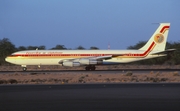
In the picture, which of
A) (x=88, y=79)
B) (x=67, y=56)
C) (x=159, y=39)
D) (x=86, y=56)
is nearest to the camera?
(x=88, y=79)

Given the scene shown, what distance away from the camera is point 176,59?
85875mm

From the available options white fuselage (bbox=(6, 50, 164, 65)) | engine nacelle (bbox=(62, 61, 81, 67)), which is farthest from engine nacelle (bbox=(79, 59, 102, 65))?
white fuselage (bbox=(6, 50, 164, 65))

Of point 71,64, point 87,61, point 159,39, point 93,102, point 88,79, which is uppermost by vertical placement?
point 159,39

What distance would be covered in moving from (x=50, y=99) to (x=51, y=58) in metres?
35.2

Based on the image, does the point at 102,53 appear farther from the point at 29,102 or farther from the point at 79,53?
the point at 29,102

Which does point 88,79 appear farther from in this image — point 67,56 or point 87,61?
point 67,56

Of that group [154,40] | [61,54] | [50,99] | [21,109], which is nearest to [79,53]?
[61,54]

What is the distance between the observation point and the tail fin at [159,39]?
5544 cm

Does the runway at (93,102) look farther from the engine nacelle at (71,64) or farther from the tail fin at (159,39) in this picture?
the tail fin at (159,39)

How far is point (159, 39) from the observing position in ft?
184

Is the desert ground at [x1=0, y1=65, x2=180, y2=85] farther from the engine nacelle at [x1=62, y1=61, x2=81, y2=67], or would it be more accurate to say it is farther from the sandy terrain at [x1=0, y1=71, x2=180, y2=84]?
the engine nacelle at [x1=62, y1=61, x2=81, y2=67]

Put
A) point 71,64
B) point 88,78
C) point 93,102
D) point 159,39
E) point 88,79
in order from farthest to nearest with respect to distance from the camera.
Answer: point 159,39
point 71,64
point 88,78
point 88,79
point 93,102

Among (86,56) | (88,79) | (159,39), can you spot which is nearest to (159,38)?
(159,39)

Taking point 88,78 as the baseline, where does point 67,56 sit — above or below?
above
